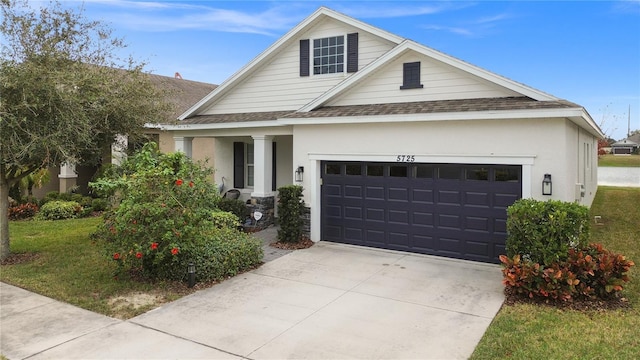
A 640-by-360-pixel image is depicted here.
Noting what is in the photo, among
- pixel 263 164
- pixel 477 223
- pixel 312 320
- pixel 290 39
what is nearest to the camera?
pixel 312 320

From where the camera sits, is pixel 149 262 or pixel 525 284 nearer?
pixel 525 284

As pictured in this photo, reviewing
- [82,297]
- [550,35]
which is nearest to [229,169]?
[82,297]

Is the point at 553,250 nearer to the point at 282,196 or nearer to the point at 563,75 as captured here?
the point at 282,196

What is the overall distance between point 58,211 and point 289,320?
1240cm

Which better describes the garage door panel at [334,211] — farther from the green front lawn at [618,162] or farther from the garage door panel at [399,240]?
the green front lawn at [618,162]

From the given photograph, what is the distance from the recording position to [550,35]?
19.2 meters

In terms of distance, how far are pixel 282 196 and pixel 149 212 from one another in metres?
4.11

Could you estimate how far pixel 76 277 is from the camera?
324 inches

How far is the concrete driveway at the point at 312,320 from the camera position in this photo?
5176mm

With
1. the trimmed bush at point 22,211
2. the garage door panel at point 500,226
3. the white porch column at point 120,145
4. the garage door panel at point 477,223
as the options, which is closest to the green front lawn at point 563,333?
the garage door panel at point 500,226

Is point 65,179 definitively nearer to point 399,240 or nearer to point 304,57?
point 304,57

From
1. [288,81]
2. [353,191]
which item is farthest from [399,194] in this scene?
[288,81]

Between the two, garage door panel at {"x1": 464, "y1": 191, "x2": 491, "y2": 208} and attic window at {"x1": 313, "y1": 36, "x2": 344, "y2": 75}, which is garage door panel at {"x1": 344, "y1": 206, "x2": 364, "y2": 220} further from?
attic window at {"x1": 313, "y1": 36, "x2": 344, "y2": 75}

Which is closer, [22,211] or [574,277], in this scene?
[574,277]
